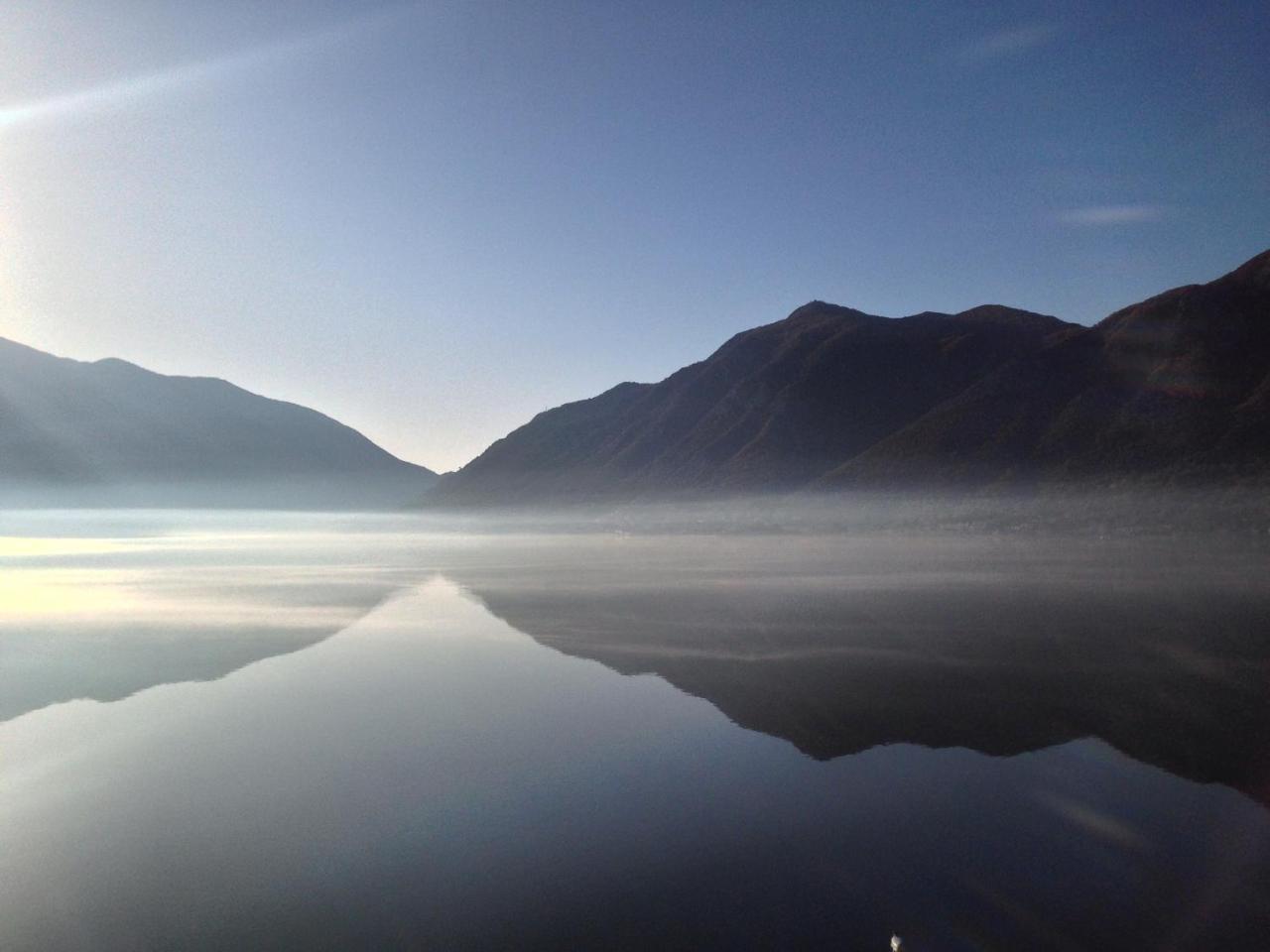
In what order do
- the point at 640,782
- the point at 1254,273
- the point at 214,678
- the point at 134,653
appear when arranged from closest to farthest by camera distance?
the point at 640,782 → the point at 214,678 → the point at 134,653 → the point at 1254,273

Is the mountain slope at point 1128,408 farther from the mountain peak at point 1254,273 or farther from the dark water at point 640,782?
the dark water at point 640,782

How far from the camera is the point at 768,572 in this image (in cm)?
3525

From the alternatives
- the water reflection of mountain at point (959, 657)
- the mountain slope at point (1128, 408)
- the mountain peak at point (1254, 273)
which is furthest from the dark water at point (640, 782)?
the mountain peak at point (1254, 273)

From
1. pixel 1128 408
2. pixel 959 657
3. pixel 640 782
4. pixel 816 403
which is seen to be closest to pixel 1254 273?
pixel 1128 408

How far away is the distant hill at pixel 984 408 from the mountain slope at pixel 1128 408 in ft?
0.76

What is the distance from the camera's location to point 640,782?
8883mm

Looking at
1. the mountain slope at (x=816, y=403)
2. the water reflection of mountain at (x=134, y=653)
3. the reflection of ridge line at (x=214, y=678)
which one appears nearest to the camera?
the reflection of ridge line at (x=214, y=678)

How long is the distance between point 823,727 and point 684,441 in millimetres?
172984

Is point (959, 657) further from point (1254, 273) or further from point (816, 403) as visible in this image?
point (816, 403)

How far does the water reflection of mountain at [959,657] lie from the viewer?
1051 cm

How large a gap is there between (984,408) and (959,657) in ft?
378

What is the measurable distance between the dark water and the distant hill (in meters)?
78.8

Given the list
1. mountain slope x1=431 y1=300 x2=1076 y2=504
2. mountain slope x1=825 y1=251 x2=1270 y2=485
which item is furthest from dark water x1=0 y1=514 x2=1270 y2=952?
mountain slope x1=431 y1=300 x2=1076 y2=504

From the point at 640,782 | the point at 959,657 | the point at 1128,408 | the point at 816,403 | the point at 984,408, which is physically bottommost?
the point at 959,657
